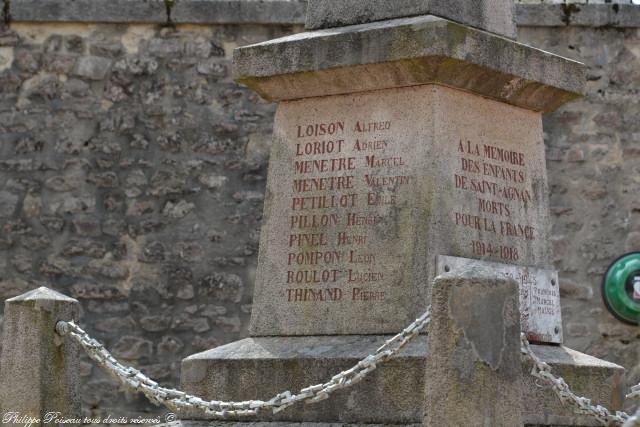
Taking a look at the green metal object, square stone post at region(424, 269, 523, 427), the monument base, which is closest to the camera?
square stone post at region(424, 269, 523, 427)

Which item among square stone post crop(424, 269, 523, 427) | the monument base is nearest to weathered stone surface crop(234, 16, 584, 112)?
the monument base

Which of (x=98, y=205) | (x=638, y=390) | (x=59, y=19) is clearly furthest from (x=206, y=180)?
(x=638, y=390)

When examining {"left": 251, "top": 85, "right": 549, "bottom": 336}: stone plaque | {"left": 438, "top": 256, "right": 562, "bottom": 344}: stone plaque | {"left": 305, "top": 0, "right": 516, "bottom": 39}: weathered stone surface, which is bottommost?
{"left": 438, "top": 256, "right": 562, "bottom": 344}: stone plaque

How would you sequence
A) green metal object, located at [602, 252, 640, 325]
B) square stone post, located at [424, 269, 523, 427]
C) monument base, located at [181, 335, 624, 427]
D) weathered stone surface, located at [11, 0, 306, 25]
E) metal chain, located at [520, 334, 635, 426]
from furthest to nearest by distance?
weathered stone surface, located at [11, 0, 306, 25] < green metal object, located at [602, 252, 640, 325] < monument base, located at [181, 335, 624, 427] < metal chain, located at [520, 334, 635, 426] < square stone post, located at [424, 269, 523, 427]

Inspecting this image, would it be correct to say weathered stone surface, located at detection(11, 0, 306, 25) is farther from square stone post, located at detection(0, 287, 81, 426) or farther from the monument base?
square stone post, located at detection(0, 287, 81, 426)

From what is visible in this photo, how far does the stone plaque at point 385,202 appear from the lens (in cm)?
648

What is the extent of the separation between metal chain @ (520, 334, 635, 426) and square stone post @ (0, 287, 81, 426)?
7.18ft

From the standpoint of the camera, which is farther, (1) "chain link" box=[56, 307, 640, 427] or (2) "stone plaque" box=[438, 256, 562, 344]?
(2) "stone plaque" box=[438, 256, 562, 344]

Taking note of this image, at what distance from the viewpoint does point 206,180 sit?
11.4 metres

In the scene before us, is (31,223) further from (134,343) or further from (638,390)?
(638,390)

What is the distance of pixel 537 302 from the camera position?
681 cm

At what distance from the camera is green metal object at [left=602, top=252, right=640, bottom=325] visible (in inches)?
440

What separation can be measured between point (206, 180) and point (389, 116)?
16.0 ft

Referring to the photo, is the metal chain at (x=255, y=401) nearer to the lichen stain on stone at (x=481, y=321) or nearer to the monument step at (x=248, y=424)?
the monument step at (x=248, y=424)
